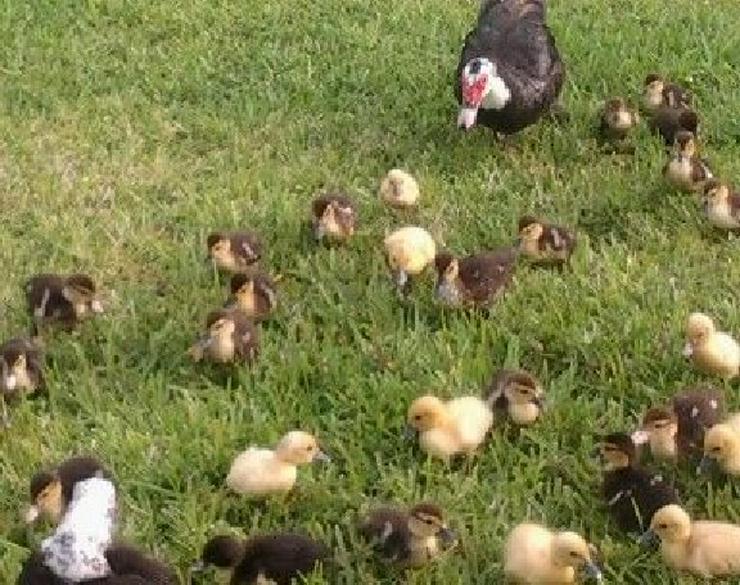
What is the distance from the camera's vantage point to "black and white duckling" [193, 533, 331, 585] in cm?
340

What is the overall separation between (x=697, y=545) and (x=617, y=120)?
2.57 m

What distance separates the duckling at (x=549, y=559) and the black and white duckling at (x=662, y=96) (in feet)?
9.19

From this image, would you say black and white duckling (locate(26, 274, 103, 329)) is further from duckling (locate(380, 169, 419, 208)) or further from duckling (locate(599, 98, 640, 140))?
duckling (locate(599, 98, 640, 140))

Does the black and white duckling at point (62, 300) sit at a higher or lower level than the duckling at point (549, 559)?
lower

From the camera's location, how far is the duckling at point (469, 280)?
445 cm

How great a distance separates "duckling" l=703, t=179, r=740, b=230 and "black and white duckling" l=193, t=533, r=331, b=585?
6.94 feet

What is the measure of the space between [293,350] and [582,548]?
4.34 ft

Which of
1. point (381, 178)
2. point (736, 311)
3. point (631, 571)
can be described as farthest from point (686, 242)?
point (631, 571)

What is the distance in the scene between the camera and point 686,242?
4.93 m

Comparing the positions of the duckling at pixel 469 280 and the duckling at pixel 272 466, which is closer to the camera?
the duckling at pixel 272 466

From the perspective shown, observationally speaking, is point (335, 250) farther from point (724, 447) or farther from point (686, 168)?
point (724, 447)

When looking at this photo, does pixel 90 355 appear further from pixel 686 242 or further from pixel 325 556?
pixel 686 242

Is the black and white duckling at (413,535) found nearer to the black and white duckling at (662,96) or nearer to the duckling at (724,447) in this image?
the duckling at (724,447)

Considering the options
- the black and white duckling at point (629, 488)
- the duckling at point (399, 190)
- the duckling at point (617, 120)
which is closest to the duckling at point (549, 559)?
the black and white duckling at point (629, 488)
